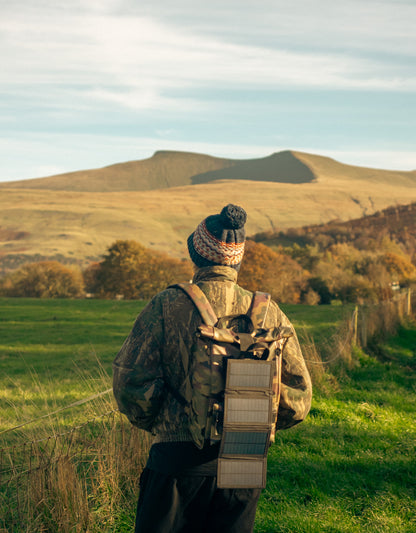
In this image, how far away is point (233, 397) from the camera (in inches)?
112

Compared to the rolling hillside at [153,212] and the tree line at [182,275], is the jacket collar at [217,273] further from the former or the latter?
the rolling hillside at [153,212]

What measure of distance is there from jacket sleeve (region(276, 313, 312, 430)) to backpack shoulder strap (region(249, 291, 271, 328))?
18 centimetres

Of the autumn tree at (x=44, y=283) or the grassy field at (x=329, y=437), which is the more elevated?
the grassy field at (x=329, y=437)

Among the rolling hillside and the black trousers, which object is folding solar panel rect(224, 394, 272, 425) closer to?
the black trousers

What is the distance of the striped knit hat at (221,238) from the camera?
314 cm

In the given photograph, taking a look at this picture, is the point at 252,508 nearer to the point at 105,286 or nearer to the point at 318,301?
the point at 318,301

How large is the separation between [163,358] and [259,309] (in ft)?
1.85

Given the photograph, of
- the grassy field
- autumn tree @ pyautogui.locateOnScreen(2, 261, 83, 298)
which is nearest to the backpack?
the grassy field

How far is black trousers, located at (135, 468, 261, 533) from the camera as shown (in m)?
2.97

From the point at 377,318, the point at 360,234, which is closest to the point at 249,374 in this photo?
the point at 377,318

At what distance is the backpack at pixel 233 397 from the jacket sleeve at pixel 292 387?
26 cm

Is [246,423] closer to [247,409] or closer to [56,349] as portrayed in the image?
[247,409]

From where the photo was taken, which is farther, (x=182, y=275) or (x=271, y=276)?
(x=182, y=275)

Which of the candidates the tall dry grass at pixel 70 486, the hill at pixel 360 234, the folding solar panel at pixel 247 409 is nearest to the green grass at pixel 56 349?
the tall dry grass at pixel 70 486
